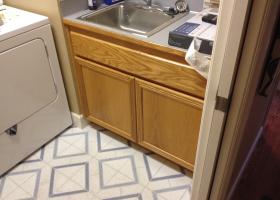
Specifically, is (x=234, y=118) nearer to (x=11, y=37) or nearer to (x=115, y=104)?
(x=115, y=104)

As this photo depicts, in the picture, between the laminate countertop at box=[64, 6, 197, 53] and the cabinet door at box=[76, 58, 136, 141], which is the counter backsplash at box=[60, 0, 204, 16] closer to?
the laminate countertop at box=[64, 6, 197, 53]

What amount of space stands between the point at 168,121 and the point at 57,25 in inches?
36.0

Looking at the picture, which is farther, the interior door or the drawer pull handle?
the drawer pull handle

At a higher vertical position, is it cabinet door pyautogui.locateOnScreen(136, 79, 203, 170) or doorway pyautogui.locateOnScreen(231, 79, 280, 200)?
cabinet door pyautogui.locateOnScreen(136, 79, 203, 170)

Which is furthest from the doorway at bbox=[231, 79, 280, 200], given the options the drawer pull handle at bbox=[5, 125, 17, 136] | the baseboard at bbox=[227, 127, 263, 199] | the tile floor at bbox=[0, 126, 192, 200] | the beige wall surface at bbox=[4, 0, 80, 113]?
the drawer pull handle at bbox=[5, 125, 17, 136]

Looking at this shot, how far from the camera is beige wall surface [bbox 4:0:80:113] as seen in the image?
163 centimetres

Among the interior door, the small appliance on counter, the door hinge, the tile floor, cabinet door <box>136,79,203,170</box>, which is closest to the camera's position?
the interior door

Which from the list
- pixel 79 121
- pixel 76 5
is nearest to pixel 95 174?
pixel 79 121

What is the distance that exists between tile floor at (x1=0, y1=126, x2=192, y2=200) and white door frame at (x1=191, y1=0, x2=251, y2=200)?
0.68 m

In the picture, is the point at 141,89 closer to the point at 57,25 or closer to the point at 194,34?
the point at 194,34

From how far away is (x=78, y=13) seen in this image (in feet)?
5.56

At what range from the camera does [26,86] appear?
1682mm

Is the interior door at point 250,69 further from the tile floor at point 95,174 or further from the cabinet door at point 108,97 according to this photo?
the cabinet door at point 108,97

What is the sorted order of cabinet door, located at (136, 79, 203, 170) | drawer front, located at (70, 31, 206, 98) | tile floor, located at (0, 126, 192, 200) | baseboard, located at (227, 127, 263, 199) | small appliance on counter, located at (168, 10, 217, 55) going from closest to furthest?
small appliance on counter, located at (168, 10, 217, 55), drawer front, located at (70, 31, 206, 98), cabinet door, located at (136, 79, 203, 170), baseboard, located at (227, 127, 263, 199), tile floor, located at (0, 126, 192, 200)
